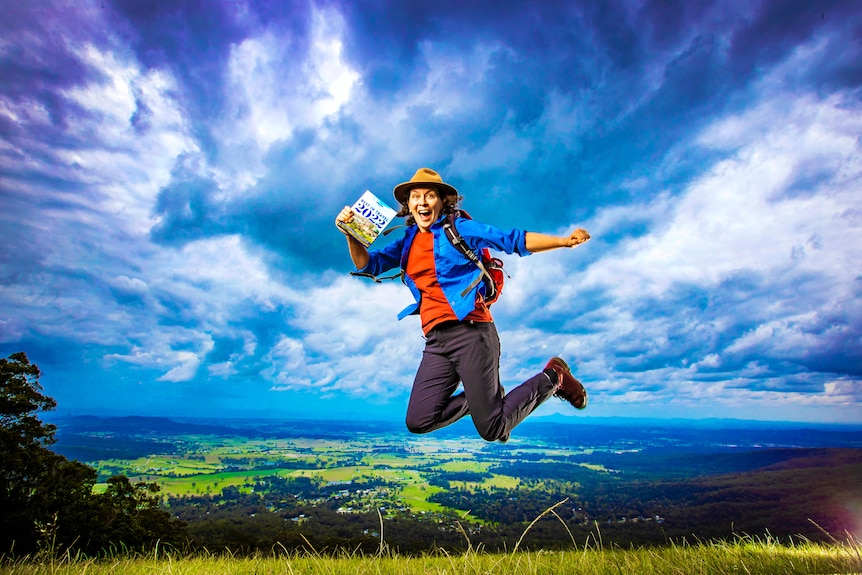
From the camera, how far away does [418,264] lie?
20.1 feet

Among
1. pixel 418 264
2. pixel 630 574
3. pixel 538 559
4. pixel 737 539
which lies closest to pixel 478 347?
pixel 418 264

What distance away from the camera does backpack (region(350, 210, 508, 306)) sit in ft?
18.9

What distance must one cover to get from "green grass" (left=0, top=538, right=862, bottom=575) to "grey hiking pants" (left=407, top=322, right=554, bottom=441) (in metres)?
1.42

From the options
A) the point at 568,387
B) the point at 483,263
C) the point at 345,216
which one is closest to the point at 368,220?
the point at 345,216

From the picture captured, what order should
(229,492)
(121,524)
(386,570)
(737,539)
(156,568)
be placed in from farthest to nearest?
1. (229,492)
2. (121,524)
3. (737,539)
4. (156,568)
5. (386,570)

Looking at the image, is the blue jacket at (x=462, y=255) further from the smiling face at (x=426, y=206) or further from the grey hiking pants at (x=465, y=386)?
the grey hiking pants at (x=465, y=386)

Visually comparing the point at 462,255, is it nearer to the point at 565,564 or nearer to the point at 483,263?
the point at 483,263

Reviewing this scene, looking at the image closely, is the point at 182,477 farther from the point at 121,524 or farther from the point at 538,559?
the point at 538,559

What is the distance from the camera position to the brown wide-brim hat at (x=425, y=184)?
240 inches

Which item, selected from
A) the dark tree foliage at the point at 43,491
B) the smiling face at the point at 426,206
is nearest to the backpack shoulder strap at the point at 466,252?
the smiling face at the point at 426,206

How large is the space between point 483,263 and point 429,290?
2.24 ft

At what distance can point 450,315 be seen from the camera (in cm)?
588

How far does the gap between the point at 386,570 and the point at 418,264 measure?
10.5ft

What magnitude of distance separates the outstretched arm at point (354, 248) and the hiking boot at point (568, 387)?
8.91 ft
